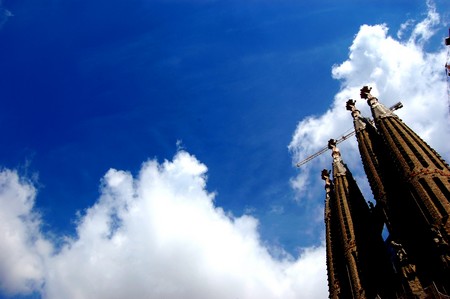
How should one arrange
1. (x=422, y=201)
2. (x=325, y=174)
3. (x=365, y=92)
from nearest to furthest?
(x=422, y=201) < (x=365, y=92) < (x=325, y=174)

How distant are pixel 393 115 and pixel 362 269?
38.7 ft

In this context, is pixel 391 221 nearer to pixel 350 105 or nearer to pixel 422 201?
pixel 422 201

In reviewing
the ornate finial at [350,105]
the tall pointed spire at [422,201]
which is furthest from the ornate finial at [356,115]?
the tall pointed spire at [422,201]

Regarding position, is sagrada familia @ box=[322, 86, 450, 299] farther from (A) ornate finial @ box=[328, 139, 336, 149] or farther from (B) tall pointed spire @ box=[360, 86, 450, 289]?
(A) ornate finial @ box=[328, 139, 336, 149]

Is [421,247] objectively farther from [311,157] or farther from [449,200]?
[311,157]

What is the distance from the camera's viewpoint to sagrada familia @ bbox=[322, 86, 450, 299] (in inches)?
949

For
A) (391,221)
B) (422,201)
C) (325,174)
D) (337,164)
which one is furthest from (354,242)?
(325,174)

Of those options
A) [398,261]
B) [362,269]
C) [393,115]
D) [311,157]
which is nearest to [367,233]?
[362,269]

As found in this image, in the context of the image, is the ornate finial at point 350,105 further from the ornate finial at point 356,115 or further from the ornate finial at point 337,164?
the ornate finial at point 337,164

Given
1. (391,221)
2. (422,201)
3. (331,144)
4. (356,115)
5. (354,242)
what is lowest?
(422,201)

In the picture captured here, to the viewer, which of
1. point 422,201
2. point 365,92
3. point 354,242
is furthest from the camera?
point 365,92

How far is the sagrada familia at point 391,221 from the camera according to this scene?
24109mm

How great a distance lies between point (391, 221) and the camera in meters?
29.6

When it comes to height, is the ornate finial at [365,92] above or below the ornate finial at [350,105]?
below
